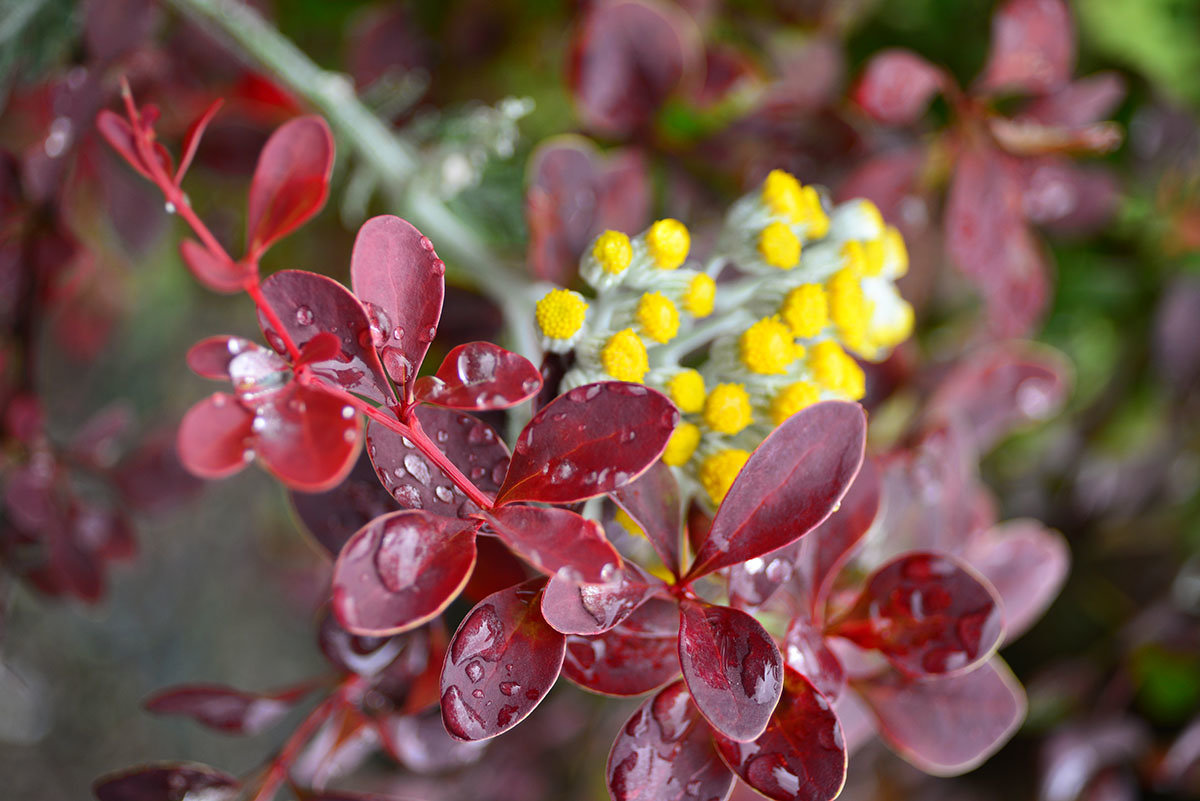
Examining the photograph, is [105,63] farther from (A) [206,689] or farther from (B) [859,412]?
(B) [859,412]

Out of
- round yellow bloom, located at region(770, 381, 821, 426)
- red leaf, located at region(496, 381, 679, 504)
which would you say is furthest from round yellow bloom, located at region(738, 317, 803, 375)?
red leaf, located at region(496, 381, 679, 504)

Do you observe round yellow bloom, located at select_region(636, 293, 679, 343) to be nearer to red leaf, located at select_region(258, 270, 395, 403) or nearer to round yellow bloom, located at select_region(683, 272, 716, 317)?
round yellow bloom, located at select_region(683, 272, 716, 317)

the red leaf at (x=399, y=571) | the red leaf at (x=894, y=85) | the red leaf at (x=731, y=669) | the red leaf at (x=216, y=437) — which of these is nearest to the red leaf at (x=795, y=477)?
the red leaf at (x=731, y=669)

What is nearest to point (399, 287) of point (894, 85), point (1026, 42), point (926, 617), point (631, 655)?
point (631, 655)

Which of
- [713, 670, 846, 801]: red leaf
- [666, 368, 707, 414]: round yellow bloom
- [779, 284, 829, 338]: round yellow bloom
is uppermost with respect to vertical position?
[666, 368, 707, 414]: round yellow bloom

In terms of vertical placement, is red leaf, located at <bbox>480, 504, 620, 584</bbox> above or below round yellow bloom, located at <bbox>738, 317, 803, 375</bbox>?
above

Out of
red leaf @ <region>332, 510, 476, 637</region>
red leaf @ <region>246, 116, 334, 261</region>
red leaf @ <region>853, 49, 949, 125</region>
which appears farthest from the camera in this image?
red leaf @ <region>853, 49, 949, 125</region>

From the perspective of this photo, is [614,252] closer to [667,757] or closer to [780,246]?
[780,246]
